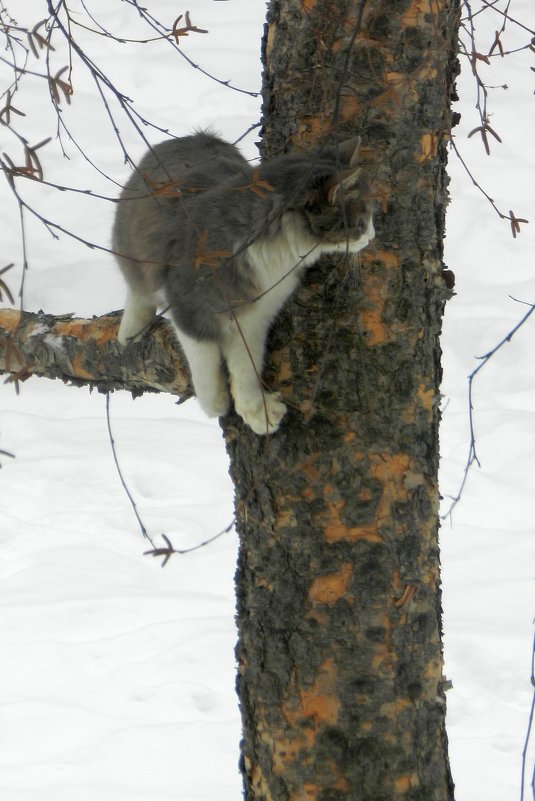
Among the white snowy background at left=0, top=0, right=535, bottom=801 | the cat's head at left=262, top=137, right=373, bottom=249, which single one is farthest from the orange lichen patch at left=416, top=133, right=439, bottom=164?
the white snowy background at left=0, top=0, right=535, bottom=801

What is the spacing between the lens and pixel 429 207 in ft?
6.65

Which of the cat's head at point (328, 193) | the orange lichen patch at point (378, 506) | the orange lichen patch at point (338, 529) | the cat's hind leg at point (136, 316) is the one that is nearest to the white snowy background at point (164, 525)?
the orange lichen patch at point (378, 506)

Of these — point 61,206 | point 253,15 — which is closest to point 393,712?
point 61,206

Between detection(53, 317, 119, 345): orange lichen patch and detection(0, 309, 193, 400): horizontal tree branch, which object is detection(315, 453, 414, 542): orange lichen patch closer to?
detection(0, 309, 193, 400): horizontal tree branch

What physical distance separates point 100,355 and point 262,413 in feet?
2.87

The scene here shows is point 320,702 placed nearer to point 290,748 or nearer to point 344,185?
point 290,748

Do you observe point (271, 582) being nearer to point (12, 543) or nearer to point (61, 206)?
point (12, 543)

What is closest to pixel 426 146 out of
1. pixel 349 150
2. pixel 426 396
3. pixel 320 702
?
pixel 349 150

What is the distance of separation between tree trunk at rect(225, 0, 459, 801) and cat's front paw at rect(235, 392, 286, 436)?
3 centimetres

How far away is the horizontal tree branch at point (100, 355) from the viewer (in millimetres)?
2559

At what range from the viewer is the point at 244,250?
209 centimetres

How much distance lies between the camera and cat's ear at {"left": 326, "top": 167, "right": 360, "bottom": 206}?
6.03 feet

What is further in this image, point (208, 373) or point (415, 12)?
point (208, 373)

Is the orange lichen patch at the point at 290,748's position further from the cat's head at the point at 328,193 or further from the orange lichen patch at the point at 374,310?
→ the cat's head at the point at 328,193
